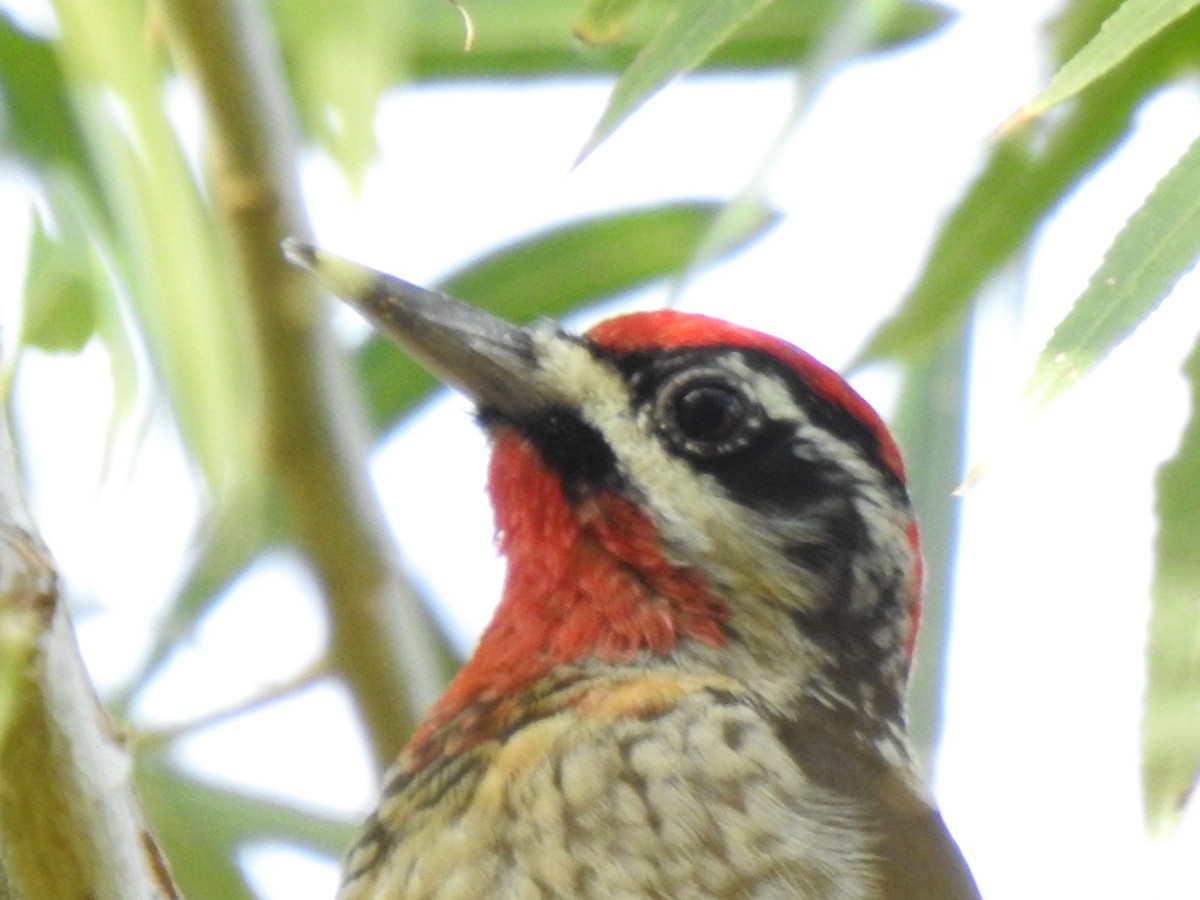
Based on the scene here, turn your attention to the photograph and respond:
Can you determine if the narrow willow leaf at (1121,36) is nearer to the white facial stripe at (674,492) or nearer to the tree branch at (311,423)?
the white facial stripe at (674,492)

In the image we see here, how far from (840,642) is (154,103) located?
3.55ft

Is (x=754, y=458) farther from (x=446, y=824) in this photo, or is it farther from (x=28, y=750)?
(x=28, y=750)

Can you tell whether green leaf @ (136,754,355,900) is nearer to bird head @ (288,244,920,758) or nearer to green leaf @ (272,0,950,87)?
bird head @ (288,244,920,758)

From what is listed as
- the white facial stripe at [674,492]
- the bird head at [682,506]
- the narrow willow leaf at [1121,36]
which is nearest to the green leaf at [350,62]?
the bird head at [682,506]

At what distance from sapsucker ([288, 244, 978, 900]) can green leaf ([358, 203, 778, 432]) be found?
609 mm

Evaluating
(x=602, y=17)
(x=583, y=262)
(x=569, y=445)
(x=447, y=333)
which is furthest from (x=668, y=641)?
(x=583, y=262)

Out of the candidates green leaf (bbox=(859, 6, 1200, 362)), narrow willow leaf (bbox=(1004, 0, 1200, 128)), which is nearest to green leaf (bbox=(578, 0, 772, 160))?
narrow willow leaf (bbox=(1004, 0, 1200, 128))

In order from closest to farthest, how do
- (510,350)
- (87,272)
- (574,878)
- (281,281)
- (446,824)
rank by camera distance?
(574,878), (446,824), (87,272), (510,350), (281,281)

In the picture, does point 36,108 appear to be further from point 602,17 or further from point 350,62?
point 602,17

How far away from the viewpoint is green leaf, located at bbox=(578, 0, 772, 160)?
1.62 meters

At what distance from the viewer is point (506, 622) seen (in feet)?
7.98

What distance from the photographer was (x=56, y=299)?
7.39 ft

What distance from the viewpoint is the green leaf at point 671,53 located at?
5.31ft

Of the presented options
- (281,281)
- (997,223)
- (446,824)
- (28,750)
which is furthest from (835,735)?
(28,750)
